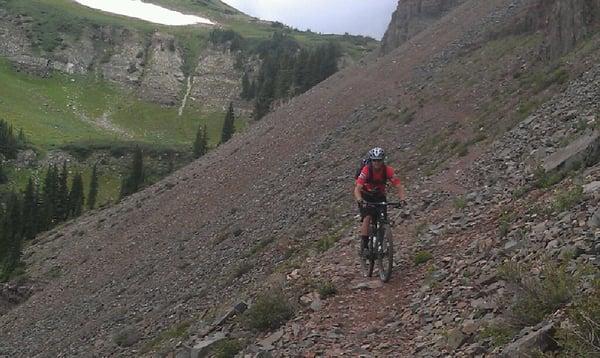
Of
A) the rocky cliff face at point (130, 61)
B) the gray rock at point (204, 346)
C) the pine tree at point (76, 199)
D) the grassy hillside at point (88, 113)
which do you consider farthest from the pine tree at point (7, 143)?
the gray rock at point (204, 346)

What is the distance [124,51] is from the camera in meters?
168

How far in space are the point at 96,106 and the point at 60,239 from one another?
10710cm

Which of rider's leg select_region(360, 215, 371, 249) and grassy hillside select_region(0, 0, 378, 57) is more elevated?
grassy hillside select_region(0, 0, 378, 57)

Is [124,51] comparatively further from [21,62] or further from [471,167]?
[471,167]

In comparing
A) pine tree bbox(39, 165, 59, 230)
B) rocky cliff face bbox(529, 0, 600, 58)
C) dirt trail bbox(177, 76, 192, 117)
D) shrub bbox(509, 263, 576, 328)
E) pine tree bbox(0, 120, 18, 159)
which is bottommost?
pine tree bbox(39, 165, 59, 230)

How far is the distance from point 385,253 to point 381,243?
245mm

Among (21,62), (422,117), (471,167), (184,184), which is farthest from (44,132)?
(471,167)

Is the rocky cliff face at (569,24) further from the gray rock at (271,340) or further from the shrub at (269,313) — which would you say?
the gray rock at (271,340)

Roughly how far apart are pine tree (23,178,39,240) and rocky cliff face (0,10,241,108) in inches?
2734

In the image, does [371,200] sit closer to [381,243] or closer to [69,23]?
[381,243]

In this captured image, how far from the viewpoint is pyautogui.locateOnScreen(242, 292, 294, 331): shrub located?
11.6 metres

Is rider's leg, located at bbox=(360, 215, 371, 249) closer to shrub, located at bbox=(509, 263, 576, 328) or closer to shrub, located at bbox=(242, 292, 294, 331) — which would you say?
shrub, located at bbox=(242, 292, 294, 331)

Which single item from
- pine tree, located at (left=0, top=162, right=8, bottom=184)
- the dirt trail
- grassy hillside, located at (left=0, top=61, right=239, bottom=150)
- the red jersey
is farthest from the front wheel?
the dirt trail

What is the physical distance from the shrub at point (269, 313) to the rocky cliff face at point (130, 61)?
14346 centimetres
